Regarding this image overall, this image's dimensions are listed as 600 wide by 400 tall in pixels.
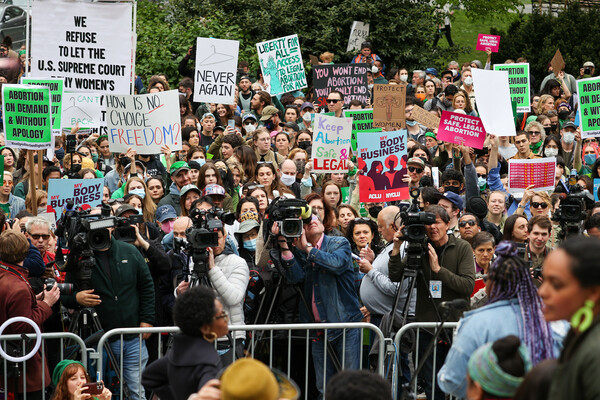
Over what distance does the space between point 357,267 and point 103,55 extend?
15.7 feet

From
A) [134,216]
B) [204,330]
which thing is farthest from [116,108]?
[204,330]

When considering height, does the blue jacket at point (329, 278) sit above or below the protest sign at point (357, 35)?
below

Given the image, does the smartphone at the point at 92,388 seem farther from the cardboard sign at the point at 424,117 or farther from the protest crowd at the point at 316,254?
the cardboard sign at the point at 424,117

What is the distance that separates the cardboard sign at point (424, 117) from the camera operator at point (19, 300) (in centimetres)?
718

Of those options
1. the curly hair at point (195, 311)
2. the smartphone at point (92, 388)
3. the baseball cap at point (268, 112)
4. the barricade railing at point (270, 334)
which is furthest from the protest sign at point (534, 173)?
the curly hair at point (195, 311)

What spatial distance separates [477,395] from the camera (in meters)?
3.77

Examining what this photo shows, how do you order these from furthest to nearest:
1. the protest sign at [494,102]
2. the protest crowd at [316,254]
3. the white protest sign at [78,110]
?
1. the white protest sign at [78,110]
2. the protest sign at [494,102]
3. the protest crowd at [316,254]

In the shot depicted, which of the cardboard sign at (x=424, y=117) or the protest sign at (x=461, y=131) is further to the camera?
the cardboard sign at (x=424, y=117)

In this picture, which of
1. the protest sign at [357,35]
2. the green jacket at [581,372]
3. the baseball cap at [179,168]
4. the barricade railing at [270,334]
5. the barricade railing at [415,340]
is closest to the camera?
the green jacket at [581,372]

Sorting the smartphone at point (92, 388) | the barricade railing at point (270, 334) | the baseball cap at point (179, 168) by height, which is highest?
the baseball cap at point (179, 168)

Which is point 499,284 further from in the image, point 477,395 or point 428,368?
point 428,368

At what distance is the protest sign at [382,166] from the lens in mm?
9617

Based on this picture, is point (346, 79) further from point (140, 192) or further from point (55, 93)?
point (140, 192)

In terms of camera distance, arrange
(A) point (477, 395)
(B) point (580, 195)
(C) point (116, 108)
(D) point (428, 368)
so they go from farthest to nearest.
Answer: (C) point (116, 108) → (B) point (580, 195) → (D) point (428, 368) → (A) point (477, 395)
